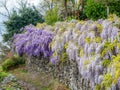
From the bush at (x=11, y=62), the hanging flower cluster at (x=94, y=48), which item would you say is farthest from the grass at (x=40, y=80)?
the bush at (x=11, y=62)

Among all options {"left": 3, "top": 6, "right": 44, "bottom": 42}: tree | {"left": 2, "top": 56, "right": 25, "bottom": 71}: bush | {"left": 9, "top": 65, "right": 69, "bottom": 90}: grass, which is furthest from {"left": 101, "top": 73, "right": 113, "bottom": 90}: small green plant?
{"left": 3, "top": 6, "right": 44, "bottom": 42}: tree

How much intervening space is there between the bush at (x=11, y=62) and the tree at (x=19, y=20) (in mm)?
6861

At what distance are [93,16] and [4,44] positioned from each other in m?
9.98

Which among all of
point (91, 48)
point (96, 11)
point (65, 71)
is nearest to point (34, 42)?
point (65, 71)

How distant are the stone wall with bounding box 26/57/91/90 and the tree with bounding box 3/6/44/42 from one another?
10.4 meters

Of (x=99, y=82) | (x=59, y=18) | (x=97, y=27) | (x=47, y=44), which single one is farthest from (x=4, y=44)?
(x=99, y=82)

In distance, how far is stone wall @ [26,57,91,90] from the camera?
1252 cm

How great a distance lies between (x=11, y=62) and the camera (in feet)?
70.1

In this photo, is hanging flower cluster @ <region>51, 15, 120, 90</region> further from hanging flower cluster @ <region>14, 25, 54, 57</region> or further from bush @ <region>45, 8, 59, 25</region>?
bush @ <region>45, 8, 59, 25</region>

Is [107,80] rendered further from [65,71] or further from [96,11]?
[96,11]

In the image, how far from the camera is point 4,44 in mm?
28172

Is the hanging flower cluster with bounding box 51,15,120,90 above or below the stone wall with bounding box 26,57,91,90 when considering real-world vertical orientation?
above

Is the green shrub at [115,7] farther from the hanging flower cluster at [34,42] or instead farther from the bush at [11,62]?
the bush at [11,62]

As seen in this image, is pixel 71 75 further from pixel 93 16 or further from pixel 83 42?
pixel 93 16
